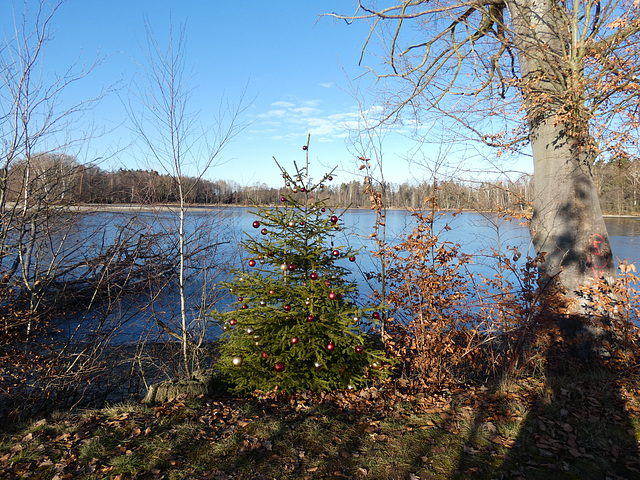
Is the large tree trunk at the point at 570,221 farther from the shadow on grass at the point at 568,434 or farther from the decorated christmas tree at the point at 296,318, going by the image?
the decorated christmas tree at the point at 296,318

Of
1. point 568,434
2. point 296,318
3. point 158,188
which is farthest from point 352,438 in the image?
point 158,188

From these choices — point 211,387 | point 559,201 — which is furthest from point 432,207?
point 211,387

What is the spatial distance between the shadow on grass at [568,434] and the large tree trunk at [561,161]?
1123mm

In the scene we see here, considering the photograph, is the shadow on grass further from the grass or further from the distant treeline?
the distant treeline

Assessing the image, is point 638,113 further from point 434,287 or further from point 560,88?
point 434,287

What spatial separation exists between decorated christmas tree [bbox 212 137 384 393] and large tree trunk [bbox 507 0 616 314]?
3.03 meters

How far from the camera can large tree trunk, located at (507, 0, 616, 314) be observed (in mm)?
5094

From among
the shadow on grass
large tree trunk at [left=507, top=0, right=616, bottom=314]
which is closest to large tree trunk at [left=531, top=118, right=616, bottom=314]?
large tree trunk at [left=507, top=0, right=616, bottom=314]

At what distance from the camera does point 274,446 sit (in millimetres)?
3111

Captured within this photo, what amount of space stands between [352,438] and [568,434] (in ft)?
6.55

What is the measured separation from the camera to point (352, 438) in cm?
329

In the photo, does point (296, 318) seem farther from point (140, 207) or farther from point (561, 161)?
point (561, 161)

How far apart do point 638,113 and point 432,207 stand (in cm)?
338

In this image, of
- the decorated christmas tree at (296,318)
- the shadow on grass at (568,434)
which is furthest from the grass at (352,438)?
the decorated christmas tree at (296,318)
